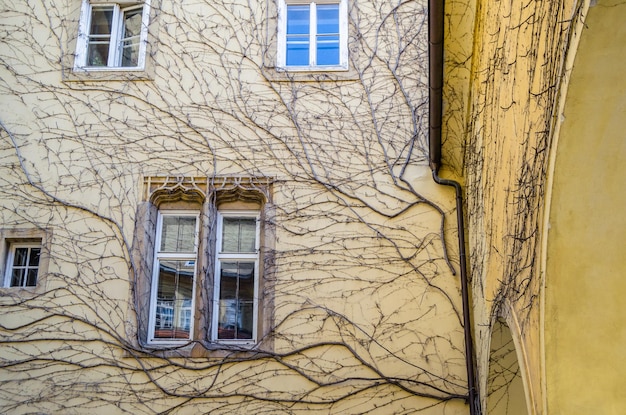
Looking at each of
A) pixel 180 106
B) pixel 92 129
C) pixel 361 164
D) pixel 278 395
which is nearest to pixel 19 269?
pixel 92 129

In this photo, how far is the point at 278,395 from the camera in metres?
6.01

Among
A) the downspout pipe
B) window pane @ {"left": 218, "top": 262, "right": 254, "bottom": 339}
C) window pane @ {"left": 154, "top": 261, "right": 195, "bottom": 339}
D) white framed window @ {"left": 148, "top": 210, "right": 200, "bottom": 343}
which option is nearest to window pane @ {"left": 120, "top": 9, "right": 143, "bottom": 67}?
white framed window @ {"left": 148, "top": 210, "right": 200, "bottom": 343}

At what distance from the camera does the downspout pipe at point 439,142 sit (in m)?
5.02

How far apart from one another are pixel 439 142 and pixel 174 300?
8.71 feet

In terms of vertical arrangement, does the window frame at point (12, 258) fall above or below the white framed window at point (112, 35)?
below

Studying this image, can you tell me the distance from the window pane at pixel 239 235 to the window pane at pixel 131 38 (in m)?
1.94

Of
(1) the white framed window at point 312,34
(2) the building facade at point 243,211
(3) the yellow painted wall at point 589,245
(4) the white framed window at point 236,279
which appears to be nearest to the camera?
(3) the yellow painted wall at point 589,245

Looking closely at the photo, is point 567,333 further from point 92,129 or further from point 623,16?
point 92,129

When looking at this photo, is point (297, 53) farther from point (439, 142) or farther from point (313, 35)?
point (439, 142)

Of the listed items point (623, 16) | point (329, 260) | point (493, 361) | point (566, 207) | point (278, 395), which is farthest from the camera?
point (329, 260)

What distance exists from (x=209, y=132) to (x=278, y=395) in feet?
8.10

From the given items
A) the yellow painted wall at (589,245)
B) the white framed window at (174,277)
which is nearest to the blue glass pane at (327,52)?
the white framed window at (174,277)

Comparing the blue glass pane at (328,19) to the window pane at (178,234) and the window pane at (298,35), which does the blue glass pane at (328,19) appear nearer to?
the window pane at (298,35)

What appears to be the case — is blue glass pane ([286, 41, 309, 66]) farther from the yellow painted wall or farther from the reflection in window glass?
the yellow painted wall
